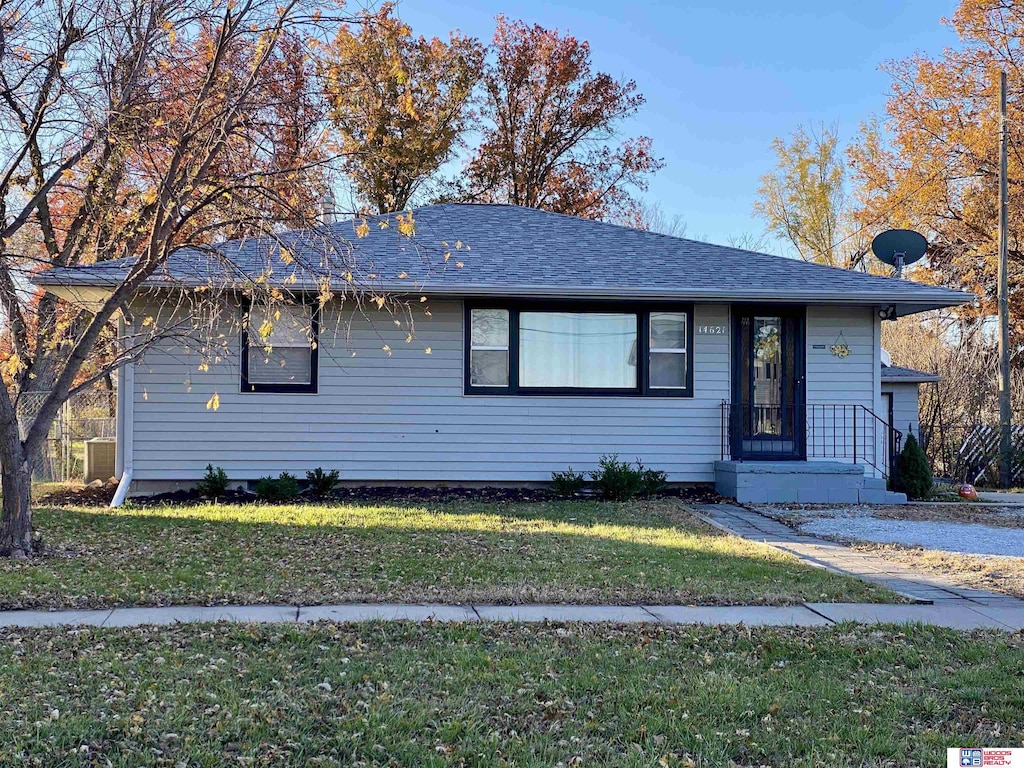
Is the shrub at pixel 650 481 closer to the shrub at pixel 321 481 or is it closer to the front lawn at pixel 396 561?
the front lawn at pixel 396 561

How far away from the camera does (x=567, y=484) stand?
35.7ft

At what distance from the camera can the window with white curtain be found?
37.4 ft

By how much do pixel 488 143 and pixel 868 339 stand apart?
56.0 ft

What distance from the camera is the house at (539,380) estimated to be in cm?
1098

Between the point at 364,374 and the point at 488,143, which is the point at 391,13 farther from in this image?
the point at 488,143

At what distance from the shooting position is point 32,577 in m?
5.78

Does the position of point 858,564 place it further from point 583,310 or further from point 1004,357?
point 1004,357

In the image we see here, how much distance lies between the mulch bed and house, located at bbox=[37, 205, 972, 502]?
19 cm

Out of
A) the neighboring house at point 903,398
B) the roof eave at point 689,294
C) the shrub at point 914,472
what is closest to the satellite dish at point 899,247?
the roof eave at point 689,294

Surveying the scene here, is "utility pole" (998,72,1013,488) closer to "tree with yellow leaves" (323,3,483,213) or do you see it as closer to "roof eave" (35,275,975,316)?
"roof eave" (35,275,975,316)

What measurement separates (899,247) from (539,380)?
6.04 m

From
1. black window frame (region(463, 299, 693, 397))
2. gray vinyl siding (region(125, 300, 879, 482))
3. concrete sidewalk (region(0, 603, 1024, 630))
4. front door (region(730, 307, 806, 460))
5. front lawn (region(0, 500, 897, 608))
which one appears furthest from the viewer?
front door (region(730, 307, 806, 460))

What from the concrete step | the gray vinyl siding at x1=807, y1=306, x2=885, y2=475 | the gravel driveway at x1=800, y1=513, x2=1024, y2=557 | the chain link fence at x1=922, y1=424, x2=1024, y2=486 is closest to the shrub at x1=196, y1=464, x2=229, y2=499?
the gravel driveway at x1=800, y1=513, x2=1024, y2=557

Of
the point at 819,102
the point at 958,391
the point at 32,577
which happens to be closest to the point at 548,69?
the point at 819,102
